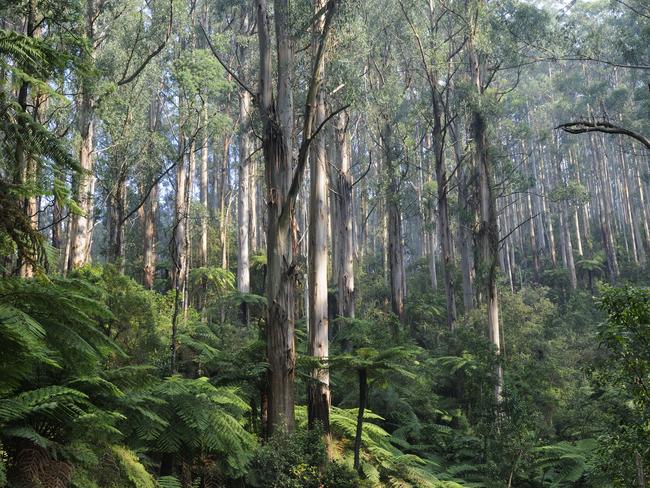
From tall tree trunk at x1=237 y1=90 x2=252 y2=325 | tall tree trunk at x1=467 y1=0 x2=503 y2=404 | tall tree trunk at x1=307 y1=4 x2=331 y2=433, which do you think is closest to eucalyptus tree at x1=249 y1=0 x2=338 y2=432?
tall tree trunk at x1=307 y1=4 x2=331 y2=433

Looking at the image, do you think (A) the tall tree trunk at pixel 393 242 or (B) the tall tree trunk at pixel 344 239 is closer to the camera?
(B) the tall tree trunk at pixel 344 239

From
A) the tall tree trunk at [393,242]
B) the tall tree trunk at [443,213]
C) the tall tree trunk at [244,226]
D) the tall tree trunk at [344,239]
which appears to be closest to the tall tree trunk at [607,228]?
the tall tree trunk at [443,213]

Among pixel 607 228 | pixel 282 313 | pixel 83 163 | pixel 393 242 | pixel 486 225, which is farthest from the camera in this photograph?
pixel 607 228

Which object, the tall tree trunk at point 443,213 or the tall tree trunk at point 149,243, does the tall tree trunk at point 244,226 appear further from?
the tall tree trunk at point 443,213

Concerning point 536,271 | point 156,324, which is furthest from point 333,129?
point 536,271

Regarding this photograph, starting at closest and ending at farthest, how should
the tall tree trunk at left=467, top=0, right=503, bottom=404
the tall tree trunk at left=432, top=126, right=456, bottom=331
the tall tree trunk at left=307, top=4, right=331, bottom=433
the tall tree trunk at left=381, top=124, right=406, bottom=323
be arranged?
the tall tree trunk at left=307, top=4, right=331, bottom=433, the tall tree trunk at left=467, top=0, right=503, bottom=404, the tall tree trunk at left=432, top=126, right=456, bottom=331, the tall tree trunk at left=381, top=124, right=406, bottom=323

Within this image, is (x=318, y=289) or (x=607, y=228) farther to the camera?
(x=607, y=228)

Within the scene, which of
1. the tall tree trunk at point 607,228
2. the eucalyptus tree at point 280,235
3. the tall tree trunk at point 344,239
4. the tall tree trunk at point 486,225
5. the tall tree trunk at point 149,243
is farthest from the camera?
the tall tree trunk at point 607,228

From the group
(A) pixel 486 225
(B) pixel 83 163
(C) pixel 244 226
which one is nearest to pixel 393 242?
(A) pixel 486 225

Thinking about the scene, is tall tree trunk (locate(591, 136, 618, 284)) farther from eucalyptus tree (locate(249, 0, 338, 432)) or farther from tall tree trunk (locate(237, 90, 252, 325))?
eucalyptus tree (locate(249, 0, 338, 432))

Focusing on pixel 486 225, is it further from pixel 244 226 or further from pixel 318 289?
pixel 244 226

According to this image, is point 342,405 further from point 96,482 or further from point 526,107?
point 526,107

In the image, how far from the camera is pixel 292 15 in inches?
481

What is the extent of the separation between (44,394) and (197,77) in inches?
622
